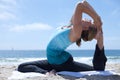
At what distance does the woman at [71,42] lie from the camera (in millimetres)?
4680

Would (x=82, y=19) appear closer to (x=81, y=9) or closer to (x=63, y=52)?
(x=81, y=9)

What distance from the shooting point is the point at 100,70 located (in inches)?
210

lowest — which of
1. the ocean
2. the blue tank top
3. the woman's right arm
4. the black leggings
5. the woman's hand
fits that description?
the ocean

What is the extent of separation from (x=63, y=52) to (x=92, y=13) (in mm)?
992

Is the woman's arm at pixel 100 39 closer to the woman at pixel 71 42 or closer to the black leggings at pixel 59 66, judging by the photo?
the woman at pixel 71 42

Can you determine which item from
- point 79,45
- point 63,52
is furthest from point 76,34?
point 63,52

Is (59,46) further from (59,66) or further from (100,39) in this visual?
(100,39)

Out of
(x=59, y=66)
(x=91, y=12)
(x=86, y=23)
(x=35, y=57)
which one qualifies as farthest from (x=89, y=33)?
(x=35, y=57)

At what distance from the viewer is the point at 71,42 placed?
4.97 m

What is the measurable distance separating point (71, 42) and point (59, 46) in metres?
0.26

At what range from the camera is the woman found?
4680mm

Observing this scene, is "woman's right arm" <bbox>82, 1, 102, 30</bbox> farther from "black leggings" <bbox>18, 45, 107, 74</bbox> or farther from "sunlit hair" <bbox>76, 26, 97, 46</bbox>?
"black leggings" <bbox>18, 45, 107, 74</bbox>

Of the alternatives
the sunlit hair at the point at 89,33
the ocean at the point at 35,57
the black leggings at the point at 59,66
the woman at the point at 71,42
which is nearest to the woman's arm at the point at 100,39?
→ the woman at the point at 71,42

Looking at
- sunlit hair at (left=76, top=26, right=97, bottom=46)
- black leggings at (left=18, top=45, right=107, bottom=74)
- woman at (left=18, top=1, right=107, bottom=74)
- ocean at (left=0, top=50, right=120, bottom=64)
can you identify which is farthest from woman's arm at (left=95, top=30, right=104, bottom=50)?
ocean at (left=0, top=50, right=120, bottom=64)
